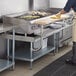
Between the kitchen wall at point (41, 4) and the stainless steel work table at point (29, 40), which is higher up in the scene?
the kitchen wall at point (41, 4)

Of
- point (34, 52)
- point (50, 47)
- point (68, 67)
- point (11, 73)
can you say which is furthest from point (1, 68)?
point (50, 47)

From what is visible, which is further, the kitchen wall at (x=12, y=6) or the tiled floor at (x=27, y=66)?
the kitchen wall at (x=12, y=6)

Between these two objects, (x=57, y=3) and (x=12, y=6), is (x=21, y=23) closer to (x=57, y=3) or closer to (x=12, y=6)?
(x=12, y=6)

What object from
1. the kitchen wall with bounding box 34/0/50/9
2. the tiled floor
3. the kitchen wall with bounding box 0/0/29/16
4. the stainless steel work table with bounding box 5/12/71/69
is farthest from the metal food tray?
the kitchen wall with bounding box 34/0/50/9

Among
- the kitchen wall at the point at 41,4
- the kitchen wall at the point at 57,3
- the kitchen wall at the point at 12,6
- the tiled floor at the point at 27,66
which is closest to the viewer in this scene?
the tiled floor at the point at 27,66

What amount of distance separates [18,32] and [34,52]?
496 millimetres

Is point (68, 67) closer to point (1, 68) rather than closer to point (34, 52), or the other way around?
point (34, 52)

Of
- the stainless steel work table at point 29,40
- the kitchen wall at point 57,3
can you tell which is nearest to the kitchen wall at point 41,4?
the kitchen wall at point 57,3

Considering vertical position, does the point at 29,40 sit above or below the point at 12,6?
below

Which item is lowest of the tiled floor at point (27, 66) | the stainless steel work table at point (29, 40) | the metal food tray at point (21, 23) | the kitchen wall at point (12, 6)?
the tiled floor at point (27, 66)

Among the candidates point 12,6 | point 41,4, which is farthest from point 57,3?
point 12,6

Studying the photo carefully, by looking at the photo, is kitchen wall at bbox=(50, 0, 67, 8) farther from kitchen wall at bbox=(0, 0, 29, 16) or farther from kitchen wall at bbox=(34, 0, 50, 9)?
kitchen wall at bbox=(0, 0, 29, 16)

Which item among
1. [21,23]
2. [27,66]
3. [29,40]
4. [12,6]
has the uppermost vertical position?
[12,6]

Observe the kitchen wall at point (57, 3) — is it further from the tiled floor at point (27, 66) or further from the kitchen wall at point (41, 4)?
the tiled floor at point (27, 66)
